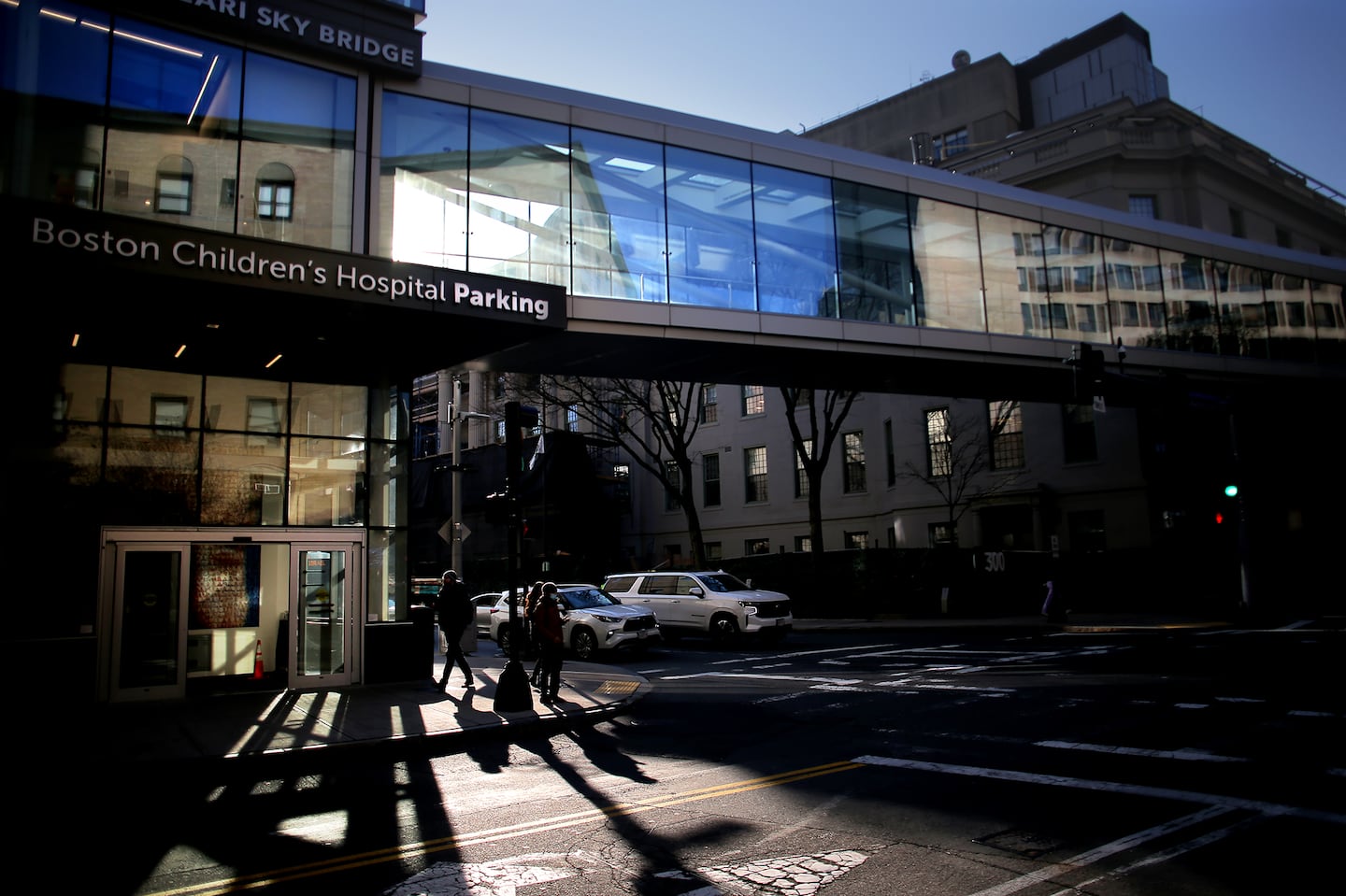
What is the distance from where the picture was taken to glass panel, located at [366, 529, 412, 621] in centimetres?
1562

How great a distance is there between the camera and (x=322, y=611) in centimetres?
1536

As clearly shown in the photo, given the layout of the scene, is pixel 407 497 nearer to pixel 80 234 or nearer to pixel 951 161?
pixel 80 234

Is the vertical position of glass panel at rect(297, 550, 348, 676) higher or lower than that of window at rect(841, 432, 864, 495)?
lower

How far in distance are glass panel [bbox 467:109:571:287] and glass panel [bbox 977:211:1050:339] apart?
11.3 m

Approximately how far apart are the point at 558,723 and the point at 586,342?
8.40m

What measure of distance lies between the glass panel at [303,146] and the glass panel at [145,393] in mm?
2598

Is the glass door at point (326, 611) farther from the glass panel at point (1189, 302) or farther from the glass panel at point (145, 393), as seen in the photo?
the glass panel at point (1189, 302)

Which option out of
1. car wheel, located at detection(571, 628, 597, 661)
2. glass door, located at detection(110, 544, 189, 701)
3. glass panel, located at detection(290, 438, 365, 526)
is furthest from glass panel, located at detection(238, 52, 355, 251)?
car wheel, located at detection(571, 628, 597, 661)

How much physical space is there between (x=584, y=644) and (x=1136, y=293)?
1813cm

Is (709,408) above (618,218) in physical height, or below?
above

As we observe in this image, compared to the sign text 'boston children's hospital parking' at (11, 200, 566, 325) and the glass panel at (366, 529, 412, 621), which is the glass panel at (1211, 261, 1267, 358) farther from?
the glass panel at (366, 529, 412, 621)

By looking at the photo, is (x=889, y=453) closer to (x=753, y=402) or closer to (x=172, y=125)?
(x=753, y=402)

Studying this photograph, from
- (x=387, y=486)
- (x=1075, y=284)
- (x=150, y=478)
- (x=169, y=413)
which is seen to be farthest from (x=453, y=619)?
(x=1075, y=284)

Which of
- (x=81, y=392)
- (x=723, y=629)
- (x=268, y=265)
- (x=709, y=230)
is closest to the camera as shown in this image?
(x=268, y=265)
